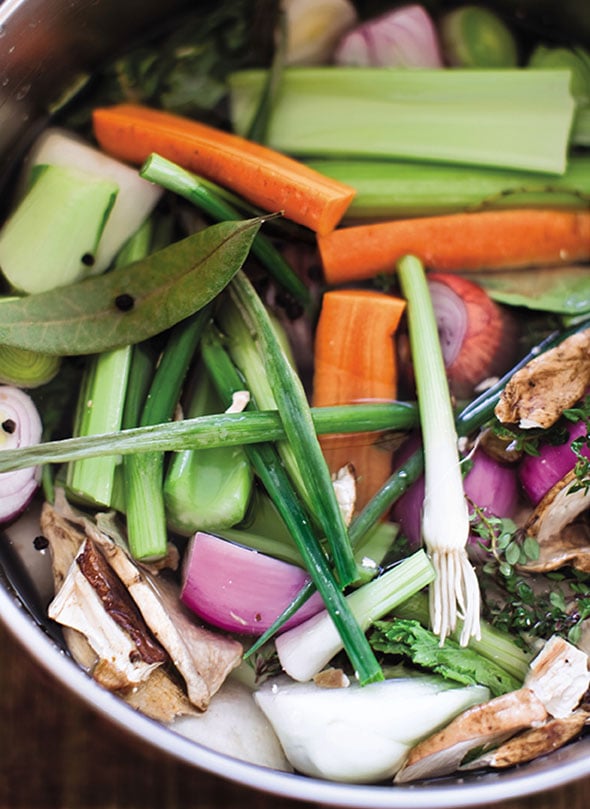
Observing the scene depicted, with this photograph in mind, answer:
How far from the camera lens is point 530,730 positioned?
1.05 metres

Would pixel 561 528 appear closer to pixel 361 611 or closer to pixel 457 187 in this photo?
pixel 361 611

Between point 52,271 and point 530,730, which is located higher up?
point 52,271

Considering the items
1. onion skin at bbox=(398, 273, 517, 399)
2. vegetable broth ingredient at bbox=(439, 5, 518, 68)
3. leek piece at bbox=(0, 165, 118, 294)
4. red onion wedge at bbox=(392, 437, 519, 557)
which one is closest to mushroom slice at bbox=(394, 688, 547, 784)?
red onion wedge at bbox=(392, 437, 519, 557)

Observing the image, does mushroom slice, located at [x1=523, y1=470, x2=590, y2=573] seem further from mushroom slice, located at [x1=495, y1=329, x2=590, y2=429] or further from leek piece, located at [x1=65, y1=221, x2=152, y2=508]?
leek piece, located at [x1=65, y1=221, x2=152, y2=508]

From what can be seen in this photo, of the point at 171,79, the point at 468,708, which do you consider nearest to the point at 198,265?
the point at 171,79

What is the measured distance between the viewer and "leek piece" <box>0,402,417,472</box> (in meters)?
1.04

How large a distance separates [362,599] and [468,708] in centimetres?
21

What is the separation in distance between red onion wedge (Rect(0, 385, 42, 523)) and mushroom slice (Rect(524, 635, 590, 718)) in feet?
2.64

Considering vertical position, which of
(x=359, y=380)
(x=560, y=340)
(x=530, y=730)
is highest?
(x=359, y=380)

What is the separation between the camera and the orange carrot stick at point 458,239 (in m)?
1.33

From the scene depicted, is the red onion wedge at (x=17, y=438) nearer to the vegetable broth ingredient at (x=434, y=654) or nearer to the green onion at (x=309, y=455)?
the green onion at (x=309, y=455)

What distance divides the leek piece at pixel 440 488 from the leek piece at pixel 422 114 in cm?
27

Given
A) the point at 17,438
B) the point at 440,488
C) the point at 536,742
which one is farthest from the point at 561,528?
the point at 17,438

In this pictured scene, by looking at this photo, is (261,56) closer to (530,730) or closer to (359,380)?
(359,380)
